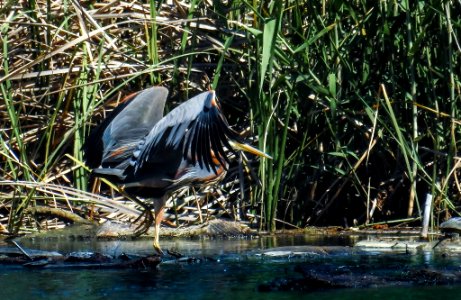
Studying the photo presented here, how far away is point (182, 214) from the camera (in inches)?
291

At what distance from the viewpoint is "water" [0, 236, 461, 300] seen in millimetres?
4484

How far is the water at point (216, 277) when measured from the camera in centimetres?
448

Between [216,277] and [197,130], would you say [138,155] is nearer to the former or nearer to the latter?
[197,130]

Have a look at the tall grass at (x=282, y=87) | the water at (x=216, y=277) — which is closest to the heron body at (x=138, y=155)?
the tall grass at (x=282, y=87)

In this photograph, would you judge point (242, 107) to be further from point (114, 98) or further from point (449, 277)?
point (449, 277)

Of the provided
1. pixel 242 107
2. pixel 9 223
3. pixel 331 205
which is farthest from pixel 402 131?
pixel 9 223

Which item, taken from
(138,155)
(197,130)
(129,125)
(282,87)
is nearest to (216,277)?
(197,130)

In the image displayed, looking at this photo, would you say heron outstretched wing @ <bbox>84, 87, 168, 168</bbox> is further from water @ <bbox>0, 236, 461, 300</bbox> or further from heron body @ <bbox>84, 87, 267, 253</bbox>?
water @ <bbox>0, 236, 461, 300</bbox>

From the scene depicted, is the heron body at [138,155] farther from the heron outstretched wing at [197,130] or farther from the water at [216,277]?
the water at [216,277]

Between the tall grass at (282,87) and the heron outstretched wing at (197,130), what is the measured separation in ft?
1.80

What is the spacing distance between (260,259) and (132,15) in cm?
259

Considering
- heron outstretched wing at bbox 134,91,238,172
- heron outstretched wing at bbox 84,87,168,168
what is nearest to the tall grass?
heron outstretched wing at bbox 84,87,168,168

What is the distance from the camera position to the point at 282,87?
22.5 ft

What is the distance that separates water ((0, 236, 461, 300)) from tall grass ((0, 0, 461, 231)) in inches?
30.1
